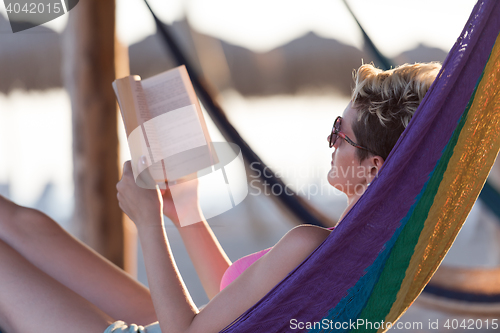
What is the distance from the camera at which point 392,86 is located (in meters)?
0.94

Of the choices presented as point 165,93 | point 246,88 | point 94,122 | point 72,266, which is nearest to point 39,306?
point 72,266

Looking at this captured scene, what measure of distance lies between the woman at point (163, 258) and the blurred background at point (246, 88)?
85cm

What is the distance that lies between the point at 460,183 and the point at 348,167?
9.3 inches

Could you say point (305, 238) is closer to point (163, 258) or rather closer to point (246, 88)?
point (163, 258)

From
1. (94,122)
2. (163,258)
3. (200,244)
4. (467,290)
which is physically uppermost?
(94,122)

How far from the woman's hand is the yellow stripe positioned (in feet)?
1.70

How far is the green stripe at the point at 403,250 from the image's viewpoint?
2.61ft

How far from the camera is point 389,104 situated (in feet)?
3.07

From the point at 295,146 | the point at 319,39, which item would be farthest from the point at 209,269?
the point at 319,39

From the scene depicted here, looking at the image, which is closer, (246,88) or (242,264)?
(242,264)

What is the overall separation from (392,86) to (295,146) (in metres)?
1.31

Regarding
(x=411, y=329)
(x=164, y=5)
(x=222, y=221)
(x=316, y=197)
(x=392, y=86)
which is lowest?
(x=411, y=329)

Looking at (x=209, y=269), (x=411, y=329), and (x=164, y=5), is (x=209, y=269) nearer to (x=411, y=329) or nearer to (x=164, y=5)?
(x=411, y=329)

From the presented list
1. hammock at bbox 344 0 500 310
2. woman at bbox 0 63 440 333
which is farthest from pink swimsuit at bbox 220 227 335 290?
hammock at bbox 344 0 500 310
